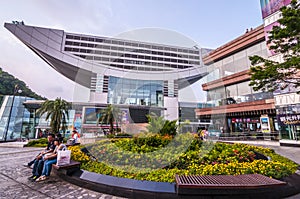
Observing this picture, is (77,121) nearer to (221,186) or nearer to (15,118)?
(15,118)


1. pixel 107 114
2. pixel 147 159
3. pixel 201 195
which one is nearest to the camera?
pixel 201 195

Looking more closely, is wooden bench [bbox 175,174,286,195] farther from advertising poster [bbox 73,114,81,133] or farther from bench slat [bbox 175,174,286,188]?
advertising poster [bbox 73,114,81,133]

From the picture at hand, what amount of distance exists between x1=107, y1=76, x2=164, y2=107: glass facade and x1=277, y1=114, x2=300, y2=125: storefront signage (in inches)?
858

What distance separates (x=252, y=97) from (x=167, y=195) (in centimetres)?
1854

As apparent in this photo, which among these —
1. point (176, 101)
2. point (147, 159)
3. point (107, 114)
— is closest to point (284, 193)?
point (147, 159)

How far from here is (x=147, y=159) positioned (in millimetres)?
4699

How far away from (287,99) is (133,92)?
24.4 m

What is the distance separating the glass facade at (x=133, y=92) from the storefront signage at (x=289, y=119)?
2179cm

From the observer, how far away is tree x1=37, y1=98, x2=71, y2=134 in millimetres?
17823

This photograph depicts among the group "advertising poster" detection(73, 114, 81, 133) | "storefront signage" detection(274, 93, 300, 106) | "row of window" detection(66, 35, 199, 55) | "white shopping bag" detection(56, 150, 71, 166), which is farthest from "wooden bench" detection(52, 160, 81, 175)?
"row of window" detection(66, 35, 199, 55)

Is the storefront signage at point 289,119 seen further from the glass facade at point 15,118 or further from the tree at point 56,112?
the glass facade at point 15,118

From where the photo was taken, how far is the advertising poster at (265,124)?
1619cm

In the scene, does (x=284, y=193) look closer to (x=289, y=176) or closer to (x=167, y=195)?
(x=289, y=176)

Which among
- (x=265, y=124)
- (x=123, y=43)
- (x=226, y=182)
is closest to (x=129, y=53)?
(x=123, y=43)
